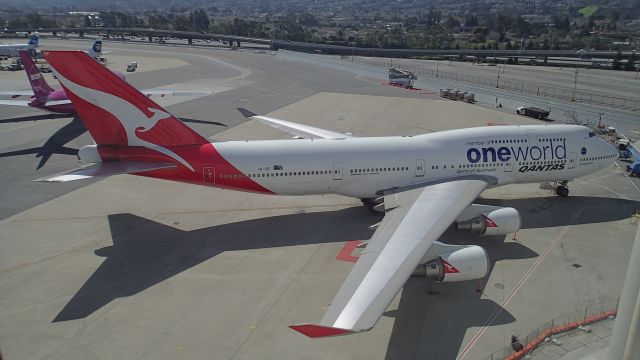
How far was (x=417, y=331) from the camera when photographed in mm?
19219

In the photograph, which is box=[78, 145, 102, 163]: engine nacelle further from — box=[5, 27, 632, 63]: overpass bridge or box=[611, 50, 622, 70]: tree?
box=[5, 27, 632, 63]: overpass bridge

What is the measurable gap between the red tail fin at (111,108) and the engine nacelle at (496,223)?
1716 centimetres

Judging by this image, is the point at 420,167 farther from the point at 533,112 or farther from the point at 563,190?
the point at 533,112

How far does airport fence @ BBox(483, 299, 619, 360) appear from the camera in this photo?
18.0m

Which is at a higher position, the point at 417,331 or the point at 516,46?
the point at 516,46

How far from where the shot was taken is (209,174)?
1107 inches

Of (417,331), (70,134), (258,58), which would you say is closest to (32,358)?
(417,331)

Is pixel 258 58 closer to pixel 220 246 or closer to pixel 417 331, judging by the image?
pixel 220 246

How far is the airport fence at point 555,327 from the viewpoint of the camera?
18.0 m

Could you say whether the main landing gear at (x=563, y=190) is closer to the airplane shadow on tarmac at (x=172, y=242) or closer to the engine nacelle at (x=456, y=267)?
the airplane shadow on tarmac at (x=172, y=242)

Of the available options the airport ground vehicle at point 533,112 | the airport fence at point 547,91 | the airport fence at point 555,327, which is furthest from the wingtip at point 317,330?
the airport fence at point 547,91

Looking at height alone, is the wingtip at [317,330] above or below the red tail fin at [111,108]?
below

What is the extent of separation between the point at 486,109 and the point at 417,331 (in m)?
49.8

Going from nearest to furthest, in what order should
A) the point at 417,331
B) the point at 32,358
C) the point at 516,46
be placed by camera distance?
the point at 32,358
the point at 417,331
the point at 516,46
